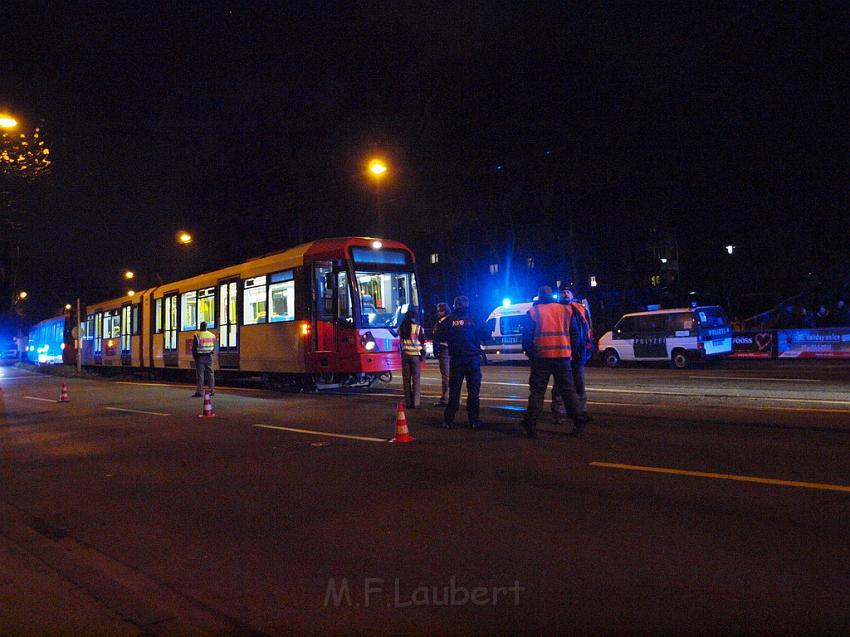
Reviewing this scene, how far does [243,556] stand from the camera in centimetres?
455

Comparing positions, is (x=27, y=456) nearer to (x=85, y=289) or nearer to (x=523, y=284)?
(x=523, y=284)

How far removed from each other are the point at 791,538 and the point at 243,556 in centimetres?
356

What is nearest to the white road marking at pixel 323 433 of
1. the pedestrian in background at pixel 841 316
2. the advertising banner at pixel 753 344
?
the advertising banner at pixel 753 344

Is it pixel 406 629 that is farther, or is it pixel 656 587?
pixel 656 587

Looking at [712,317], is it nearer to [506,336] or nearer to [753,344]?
[753,344]

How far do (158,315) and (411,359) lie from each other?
15379 millimetres

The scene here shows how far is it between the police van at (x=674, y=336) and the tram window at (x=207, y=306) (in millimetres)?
14414

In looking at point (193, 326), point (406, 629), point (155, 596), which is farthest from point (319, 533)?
point (193, 326)

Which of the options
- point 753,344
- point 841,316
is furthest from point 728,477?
point 841,316

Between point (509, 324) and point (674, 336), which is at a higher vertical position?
point (509, 324)

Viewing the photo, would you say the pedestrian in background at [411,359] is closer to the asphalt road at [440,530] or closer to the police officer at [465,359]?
the asphalt road at [440,530]

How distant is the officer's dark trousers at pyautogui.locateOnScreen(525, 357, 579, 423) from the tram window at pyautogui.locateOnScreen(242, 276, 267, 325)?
1053cm

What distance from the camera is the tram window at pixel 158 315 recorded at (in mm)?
23922

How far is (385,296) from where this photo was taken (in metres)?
15.9
